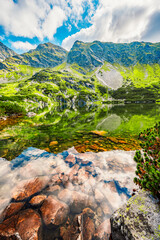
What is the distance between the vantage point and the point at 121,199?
8617 mm

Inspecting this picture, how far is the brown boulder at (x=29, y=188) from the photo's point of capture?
873 cm

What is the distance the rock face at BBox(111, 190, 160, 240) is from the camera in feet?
15.4

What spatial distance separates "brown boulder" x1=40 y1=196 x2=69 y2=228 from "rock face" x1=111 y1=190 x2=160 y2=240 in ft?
12.0

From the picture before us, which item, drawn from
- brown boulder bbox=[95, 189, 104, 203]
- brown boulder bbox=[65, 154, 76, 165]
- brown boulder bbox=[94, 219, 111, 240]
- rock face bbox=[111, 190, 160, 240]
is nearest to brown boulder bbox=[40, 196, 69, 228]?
brown boulder bbox=[94, 219, 111, 240]

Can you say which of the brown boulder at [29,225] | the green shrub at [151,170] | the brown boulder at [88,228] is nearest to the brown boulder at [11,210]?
the brown boulder at [29,225]

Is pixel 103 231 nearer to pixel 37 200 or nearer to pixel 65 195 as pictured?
pixel 65 195

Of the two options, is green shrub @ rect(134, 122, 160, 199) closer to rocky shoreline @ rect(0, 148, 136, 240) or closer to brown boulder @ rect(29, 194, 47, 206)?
rocky shoreline @ rect(0, 148, 136, 240)

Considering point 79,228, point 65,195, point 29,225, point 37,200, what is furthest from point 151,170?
point 37,200

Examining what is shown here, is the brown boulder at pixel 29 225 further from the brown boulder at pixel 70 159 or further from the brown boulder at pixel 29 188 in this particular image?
the brown boulder at pixel 70 159

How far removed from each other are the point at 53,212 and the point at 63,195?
166 cm

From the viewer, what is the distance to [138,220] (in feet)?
17.2

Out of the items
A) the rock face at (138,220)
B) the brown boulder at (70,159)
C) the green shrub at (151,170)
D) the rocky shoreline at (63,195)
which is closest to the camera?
the rock face at (138,220)

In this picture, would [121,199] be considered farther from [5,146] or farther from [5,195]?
[5,146]

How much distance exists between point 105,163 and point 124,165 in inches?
93.6
